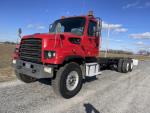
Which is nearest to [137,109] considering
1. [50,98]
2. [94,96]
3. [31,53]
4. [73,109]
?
[94,96]

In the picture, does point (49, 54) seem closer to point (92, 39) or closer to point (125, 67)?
point (92, 39)

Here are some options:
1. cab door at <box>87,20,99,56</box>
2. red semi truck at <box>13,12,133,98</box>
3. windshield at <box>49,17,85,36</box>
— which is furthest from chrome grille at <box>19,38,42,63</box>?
cab door at <box>87,20,99,56</box>

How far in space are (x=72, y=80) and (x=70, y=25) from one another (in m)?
2.59

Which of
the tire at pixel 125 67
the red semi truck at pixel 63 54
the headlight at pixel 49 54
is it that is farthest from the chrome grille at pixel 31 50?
the tire at pixel 125 67

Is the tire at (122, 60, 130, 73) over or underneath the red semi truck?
underneath

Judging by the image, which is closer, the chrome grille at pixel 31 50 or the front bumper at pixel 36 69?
the front bumper at pixel 36 69

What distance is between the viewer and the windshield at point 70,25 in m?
7.58

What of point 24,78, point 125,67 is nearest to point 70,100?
point 24,78

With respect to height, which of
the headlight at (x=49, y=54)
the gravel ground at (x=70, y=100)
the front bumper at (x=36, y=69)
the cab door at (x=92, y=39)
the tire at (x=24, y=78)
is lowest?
the gravel ground at (x=70, y=100)

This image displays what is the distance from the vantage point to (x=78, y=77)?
688 centimetres

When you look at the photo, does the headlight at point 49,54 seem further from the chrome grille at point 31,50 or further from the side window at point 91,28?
the side window at point 91,28

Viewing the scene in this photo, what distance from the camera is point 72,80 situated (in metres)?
6.71

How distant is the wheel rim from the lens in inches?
256

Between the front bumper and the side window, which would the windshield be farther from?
the front bumper
